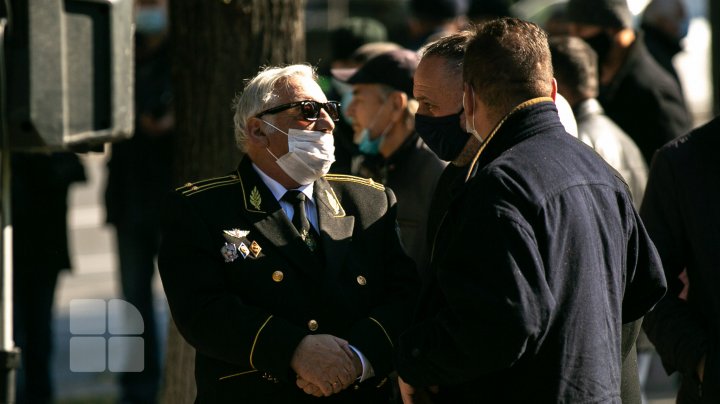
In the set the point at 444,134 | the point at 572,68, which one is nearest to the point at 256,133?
the point at 444,134

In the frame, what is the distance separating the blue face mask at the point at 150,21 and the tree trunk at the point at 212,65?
317 centimetres

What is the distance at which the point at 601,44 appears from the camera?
728 centimetres

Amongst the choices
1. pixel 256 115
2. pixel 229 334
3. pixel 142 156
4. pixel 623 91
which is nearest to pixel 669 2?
pixel 623 91

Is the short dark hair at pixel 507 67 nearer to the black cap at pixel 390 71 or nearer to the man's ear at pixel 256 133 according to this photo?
the man's ear at pixel 256 133

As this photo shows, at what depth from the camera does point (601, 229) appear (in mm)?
3631

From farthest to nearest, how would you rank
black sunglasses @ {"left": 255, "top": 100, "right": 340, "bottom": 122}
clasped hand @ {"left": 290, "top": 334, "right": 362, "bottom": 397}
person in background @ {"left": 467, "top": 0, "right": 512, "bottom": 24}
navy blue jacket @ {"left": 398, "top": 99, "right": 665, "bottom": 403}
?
person in background @ {"left": 467, "top": 0, "right": 512, "bottom": 24} → black sunglasses @ {"left": 255, "top": 100, "right": 340, "bottom": 122} → clasped hand @ {"left": 290, "top": 334, "right": 362, "bottom": 397} → navy blue jacket @ {"left": 398, "top": 99, "right": 665, "bottom": 403}

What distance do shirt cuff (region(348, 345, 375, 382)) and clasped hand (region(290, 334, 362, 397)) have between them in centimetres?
2

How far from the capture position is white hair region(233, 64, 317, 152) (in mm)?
4387

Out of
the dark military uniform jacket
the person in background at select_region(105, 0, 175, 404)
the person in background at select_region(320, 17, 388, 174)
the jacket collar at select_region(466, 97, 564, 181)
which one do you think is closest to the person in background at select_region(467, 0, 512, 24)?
the person in background at select_region(320, 17, 388, 174)

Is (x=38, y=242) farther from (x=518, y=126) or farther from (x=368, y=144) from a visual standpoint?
(x=518, y=126)

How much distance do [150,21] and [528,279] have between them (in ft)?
21.4

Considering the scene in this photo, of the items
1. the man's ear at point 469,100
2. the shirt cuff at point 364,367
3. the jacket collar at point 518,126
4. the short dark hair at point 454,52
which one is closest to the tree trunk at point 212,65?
the short dark hair at point 454,52

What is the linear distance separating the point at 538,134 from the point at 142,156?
5.43m

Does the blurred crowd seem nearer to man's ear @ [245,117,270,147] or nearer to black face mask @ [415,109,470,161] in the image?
black face mask @ [415,109,470,161]
